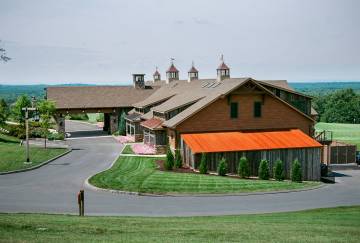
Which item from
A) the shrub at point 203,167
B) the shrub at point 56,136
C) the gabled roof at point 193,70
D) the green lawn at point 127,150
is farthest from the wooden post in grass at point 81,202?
the gabled roof at point 193,70

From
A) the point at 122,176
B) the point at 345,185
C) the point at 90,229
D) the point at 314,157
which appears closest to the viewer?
the point at 90,229

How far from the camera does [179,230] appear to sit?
15.2 m

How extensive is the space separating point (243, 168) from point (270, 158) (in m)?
3.44

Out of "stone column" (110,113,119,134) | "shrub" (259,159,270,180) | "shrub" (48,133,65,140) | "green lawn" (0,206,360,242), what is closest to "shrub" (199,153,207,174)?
"shrub" (259,159,270,180)

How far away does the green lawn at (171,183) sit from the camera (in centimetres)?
2770

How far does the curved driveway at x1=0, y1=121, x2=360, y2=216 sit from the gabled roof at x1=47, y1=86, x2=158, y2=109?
1125 inches

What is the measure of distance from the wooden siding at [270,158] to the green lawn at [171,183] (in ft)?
8.95

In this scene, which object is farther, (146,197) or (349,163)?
(349,163)

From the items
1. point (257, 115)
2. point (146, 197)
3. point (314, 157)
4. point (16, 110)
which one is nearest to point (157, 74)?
point (16, 110)

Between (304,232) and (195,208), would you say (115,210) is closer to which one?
(195,208)

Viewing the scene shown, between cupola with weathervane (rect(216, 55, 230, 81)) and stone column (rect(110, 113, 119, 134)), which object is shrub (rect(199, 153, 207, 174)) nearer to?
cupola with weathervane (rect(216, 55, 230, 81))

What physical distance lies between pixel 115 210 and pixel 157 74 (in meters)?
74.0

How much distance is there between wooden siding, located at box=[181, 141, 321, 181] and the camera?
115 ft

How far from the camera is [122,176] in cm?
3083
